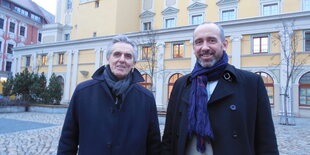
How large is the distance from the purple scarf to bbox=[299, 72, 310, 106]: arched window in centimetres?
1783

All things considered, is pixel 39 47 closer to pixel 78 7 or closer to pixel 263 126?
pixel 78 7

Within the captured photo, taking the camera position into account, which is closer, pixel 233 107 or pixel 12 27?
pixel 233 107

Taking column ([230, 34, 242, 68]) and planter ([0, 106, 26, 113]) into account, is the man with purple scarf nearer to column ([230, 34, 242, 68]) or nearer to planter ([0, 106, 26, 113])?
column ([230, 34, 242, 68])

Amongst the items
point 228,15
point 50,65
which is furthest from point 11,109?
point 228,15

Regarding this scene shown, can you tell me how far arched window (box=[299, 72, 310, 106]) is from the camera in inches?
654

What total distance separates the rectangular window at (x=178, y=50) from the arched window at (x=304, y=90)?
10.1 metres

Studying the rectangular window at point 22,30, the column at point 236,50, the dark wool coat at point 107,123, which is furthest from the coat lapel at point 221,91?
the rectangular window at point 22,30

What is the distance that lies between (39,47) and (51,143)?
1049 inches

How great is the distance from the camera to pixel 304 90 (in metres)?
16.7

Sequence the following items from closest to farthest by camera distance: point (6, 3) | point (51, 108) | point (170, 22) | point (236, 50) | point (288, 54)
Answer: point (288, 54), point (51, 108), point (236, 50), point (170, 22), point (6, 3)

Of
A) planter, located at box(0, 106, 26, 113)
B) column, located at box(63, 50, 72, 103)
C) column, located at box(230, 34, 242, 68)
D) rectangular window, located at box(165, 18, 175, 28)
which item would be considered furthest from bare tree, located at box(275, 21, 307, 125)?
column, located at box(63, 50, 72, 103)

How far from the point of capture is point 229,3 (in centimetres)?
2414

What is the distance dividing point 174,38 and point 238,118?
20.1 metres

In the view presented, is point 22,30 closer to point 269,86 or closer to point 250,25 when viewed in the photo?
point 250,25
